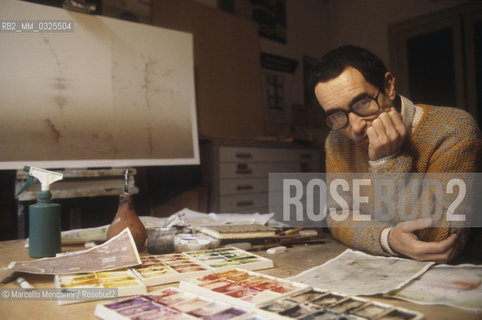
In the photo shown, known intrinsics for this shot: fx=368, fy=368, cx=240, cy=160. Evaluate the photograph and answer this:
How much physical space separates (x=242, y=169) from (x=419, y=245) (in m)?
2.01

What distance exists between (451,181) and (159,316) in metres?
0.87

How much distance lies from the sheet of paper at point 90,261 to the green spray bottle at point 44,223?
12 centimetres

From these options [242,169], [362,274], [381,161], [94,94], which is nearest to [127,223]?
[362,274]

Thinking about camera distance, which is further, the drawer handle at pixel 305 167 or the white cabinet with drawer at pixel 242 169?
the drawer handle at pixel 305 167

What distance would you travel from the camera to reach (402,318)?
0.49 meters

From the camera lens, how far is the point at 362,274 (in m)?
0.73

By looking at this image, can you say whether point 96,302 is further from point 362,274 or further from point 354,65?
point 354,65

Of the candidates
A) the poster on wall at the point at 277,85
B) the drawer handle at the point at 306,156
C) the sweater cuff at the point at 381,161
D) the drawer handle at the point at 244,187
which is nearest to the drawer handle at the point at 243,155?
the drawer handle at the point at 244,187

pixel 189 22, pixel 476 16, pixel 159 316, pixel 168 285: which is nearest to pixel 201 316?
pixel 159 316

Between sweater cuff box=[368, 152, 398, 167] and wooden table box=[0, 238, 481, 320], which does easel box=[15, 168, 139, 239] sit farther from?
sweater cuff box=[368, 152, 398, 167]

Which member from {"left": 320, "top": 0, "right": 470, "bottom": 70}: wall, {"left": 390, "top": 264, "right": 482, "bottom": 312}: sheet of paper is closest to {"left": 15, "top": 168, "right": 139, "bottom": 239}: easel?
{"left": 390, "top": 264, "right": 482, "bottom": 312}: sheet of paper

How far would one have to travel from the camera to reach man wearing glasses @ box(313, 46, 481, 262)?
3.27 feet

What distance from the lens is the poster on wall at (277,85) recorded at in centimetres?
391

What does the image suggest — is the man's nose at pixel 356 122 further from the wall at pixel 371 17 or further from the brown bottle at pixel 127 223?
the wall at pixel 371 17
